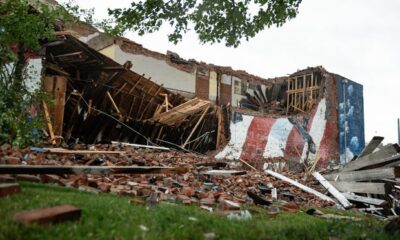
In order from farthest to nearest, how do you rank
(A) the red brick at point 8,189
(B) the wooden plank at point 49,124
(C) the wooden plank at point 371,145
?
(C) the wooden plank at point 371,145 → (B) the wooden plank at point 49,124 → (A) the red brick at point 8,189

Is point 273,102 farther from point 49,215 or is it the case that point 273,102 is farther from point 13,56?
point 49,215

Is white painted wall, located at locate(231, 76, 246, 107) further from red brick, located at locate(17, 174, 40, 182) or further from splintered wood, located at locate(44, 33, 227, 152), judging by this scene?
red brick, located at locate(17, 174, 40, 182)

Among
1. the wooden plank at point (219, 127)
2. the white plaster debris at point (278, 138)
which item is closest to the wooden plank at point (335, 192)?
the wooden plank at point (219, 127)

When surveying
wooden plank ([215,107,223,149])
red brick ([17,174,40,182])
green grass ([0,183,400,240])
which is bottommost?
green grass ([0,183,400,240])

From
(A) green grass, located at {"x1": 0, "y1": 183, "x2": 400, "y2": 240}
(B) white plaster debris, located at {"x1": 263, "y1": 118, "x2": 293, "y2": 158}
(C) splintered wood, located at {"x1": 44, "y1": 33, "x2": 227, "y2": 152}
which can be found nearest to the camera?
(A) green grass, located at {"x1": 0, "y1": 183, "x2": 400, "y2": 240}

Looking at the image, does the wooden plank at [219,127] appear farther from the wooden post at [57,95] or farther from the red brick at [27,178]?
the red brick at [27,178]

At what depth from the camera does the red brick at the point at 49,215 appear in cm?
264

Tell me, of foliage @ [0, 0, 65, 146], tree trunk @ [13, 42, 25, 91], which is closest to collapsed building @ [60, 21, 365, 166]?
tree trunk @ [13, 42, 25, 91]

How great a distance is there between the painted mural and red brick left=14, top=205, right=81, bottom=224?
49.8ft

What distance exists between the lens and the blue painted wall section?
25531mm

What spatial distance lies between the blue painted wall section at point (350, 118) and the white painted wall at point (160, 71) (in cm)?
1063

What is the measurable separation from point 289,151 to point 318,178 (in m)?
12.0

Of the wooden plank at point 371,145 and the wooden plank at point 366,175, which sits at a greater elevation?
the wooden plank at point 371,145

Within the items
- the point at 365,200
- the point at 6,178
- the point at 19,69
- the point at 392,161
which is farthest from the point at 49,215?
the point at 392,161
